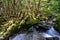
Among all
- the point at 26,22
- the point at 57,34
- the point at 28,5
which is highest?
the point at 28,5

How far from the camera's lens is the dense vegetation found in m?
4.46

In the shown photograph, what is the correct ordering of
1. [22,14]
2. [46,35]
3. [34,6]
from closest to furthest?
[46,35]
[22,14]
[34,6]

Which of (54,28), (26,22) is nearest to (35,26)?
(26,22)

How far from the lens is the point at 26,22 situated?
4617 mm

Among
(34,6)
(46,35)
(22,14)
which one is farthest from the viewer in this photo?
(34,6)

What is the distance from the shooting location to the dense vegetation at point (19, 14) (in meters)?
4.46

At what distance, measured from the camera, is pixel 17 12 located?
4785 millimetres

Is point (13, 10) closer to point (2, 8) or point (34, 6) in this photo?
point (2, 8)

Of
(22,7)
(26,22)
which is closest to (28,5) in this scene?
(22,7)

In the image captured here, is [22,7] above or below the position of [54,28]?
above

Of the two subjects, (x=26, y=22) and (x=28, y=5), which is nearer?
(x=26, y=22)

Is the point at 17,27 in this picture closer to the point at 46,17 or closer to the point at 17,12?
the point at 17,12

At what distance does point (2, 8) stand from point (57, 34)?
1.53 meters

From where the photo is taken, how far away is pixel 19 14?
473cm
